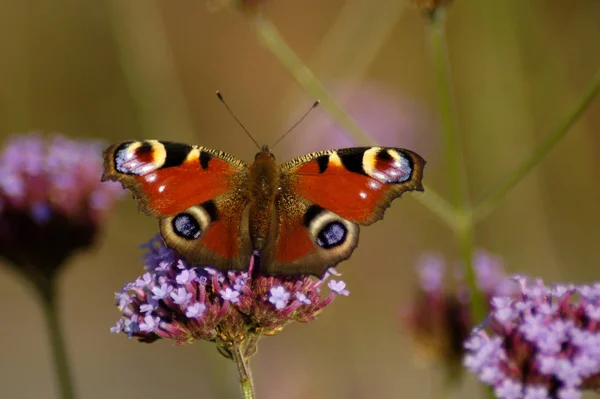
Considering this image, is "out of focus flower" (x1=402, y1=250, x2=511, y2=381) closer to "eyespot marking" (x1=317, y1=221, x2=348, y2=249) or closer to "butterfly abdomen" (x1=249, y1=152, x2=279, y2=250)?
"eyespot marking" (x1=317, y1=221, x2=348, y2=249)

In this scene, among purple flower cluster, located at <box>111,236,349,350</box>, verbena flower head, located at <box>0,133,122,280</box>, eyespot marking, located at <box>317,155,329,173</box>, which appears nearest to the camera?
purple flower cluster, located at <box>111,236,349,350</box>

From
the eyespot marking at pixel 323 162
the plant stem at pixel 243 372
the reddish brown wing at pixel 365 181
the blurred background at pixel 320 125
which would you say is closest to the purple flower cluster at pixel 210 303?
the plant stem at pixel 243 372

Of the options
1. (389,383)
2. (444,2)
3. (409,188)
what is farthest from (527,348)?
(389,383)

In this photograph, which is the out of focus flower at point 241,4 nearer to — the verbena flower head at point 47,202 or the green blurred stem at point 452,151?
the green blurred stem at point 452,151

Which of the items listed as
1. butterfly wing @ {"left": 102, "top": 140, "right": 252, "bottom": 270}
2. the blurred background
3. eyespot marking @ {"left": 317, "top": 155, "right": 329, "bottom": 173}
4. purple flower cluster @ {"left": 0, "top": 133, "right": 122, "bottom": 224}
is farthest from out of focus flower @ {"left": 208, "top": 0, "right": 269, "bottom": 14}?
purple flower cluster @ {"left": 0, "top": 133, "right": 122, "bottom": 224}

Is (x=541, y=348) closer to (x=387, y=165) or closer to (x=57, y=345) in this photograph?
(x=387, y=165)

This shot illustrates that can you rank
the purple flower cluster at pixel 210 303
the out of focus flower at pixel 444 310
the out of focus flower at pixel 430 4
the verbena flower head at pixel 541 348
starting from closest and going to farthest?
1. the verbena flower head at pixel 541 348
2. the purple flower cluster at pixel 210 303
3. the out of focus flower at pixel 430 4
4. the out of focus flower at pixel 444 310

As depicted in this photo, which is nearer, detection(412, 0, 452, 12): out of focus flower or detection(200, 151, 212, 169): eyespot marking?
detection(200, 151, 212, 169): eyespot marking

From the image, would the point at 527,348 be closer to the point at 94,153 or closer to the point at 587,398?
the point at 94,153
